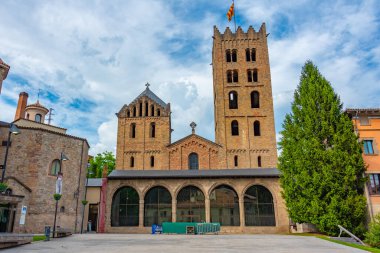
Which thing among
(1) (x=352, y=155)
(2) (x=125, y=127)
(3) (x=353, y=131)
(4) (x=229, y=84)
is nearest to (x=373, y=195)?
(1) (x=352, y=155)

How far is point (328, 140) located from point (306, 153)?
2.07 metres

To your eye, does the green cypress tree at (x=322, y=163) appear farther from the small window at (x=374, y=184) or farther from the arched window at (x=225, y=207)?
the arched window at (x=225, y=207)

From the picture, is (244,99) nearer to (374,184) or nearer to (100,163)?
(374,184)

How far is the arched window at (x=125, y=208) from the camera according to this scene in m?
31.4

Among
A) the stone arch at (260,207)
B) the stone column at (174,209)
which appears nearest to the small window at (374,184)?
the stone arch at (260,207)

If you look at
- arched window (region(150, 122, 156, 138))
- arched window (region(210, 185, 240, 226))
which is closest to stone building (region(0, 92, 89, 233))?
arched window (region(150, 122, 156, 138))

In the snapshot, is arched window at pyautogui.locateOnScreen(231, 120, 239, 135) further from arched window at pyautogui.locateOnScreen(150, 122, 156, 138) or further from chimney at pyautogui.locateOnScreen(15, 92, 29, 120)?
chimney at pyautogui.locateOnScreen(15, 92, 29, 120)

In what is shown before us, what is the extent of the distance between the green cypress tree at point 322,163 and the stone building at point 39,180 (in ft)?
66.0

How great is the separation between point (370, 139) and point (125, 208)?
2421 cm

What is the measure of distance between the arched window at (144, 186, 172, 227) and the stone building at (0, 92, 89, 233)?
707 cm

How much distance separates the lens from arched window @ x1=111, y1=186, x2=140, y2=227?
103ft

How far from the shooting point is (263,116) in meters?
40.8

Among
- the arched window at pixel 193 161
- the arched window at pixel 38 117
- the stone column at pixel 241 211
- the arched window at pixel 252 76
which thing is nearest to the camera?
the stone column at pixel 241 211

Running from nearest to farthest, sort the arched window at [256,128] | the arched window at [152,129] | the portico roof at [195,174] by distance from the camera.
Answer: the portico roof at [195,174]
the arched window at [256,128]
the arched window at [152,129]
